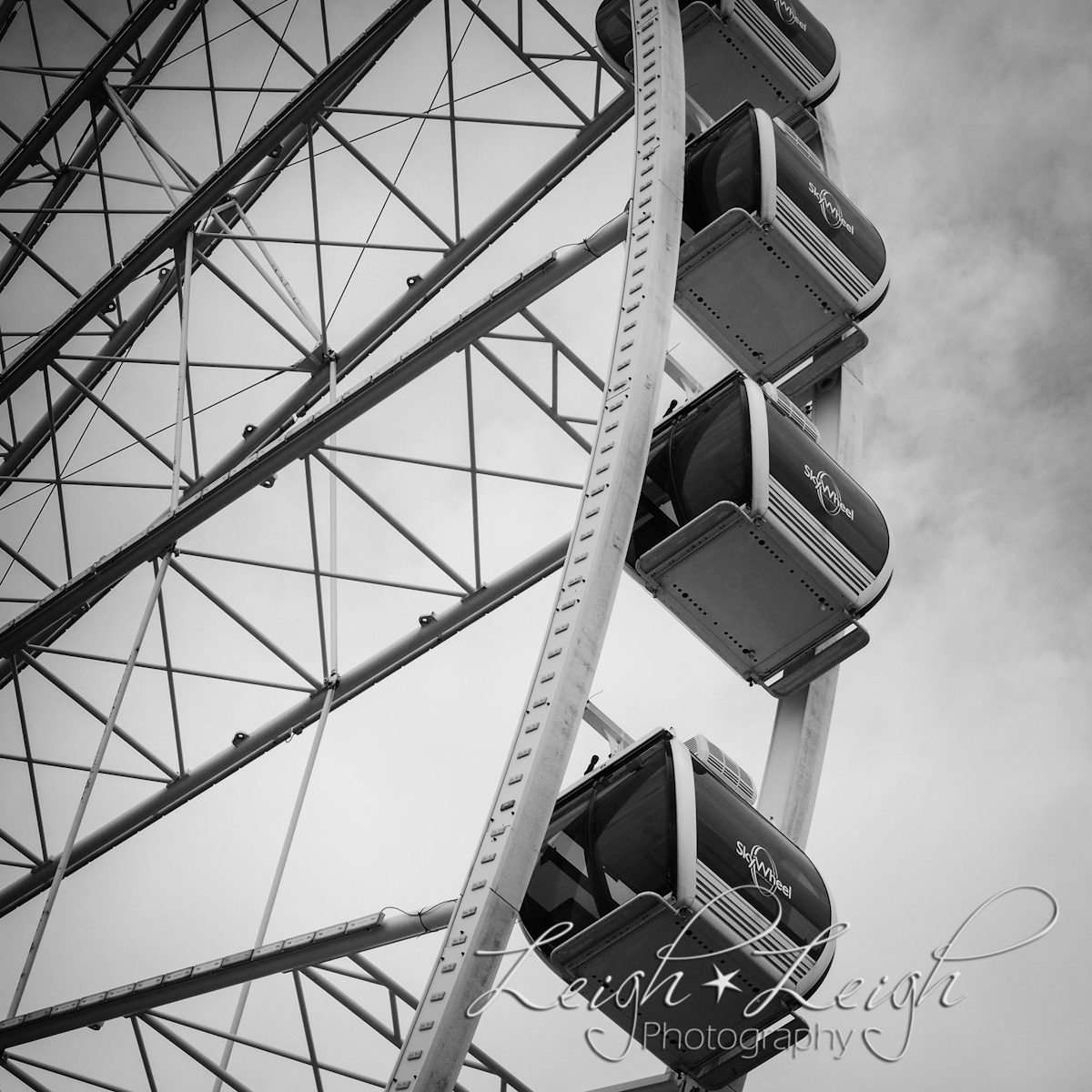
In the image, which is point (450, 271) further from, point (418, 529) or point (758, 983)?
point (758, 983)

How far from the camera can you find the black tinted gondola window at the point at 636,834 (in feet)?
20.7

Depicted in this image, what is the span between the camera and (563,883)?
6.50 m

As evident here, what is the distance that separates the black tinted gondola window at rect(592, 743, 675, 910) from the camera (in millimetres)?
6301

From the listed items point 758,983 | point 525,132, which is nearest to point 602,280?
point 525,132

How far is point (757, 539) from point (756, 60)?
5424 mm

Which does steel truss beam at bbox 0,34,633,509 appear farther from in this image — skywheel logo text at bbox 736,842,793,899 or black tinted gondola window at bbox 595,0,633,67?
skywheel logo text at bbox 736,842,793,899

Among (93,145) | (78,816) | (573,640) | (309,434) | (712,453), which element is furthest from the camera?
(93,145)

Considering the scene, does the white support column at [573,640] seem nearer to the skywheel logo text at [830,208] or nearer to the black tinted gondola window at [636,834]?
the black tinted gondola window at [636,834]

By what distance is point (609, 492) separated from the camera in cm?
657

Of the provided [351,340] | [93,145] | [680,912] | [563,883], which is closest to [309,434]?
[351,340]

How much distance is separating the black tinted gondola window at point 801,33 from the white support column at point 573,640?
331 centimetres

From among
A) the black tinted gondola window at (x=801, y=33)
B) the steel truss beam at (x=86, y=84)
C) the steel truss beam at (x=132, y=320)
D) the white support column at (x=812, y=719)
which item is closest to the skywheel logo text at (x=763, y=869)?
the white support column at (x=812, y=719)

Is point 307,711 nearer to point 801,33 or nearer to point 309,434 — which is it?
point 309,434

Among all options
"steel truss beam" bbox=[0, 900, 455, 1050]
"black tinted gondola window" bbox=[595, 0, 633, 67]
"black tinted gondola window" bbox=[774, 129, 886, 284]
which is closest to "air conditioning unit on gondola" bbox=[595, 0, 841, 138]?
"black tinted gondola window" bbox=[595, 0, 633, 67]
